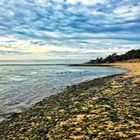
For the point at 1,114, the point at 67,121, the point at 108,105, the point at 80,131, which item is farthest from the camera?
the point at 1,114

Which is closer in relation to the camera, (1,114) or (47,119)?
(47,119)

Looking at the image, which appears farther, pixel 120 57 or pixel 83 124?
pixel 120 57

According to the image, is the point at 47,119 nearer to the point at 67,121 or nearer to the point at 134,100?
the point at 67,121

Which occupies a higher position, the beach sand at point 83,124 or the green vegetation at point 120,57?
the green vegetation at point 120,57

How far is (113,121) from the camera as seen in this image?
47.2ft

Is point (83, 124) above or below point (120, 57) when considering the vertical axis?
below

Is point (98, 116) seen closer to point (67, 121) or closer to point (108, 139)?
point (67, 121)

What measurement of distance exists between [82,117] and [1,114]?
26.4 feet

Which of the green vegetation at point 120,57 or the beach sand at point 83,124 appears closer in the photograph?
the beach sand at point 83,124

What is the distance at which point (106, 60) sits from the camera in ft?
540

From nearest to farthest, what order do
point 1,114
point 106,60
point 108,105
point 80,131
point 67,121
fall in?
point 80,131 < point 67,121 < point 108,105 < point 1,114 < point 106,60

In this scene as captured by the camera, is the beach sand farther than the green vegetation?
No

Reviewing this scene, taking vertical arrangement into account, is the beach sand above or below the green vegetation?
below

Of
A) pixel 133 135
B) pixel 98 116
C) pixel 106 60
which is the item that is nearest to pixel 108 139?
pixel 133 135
